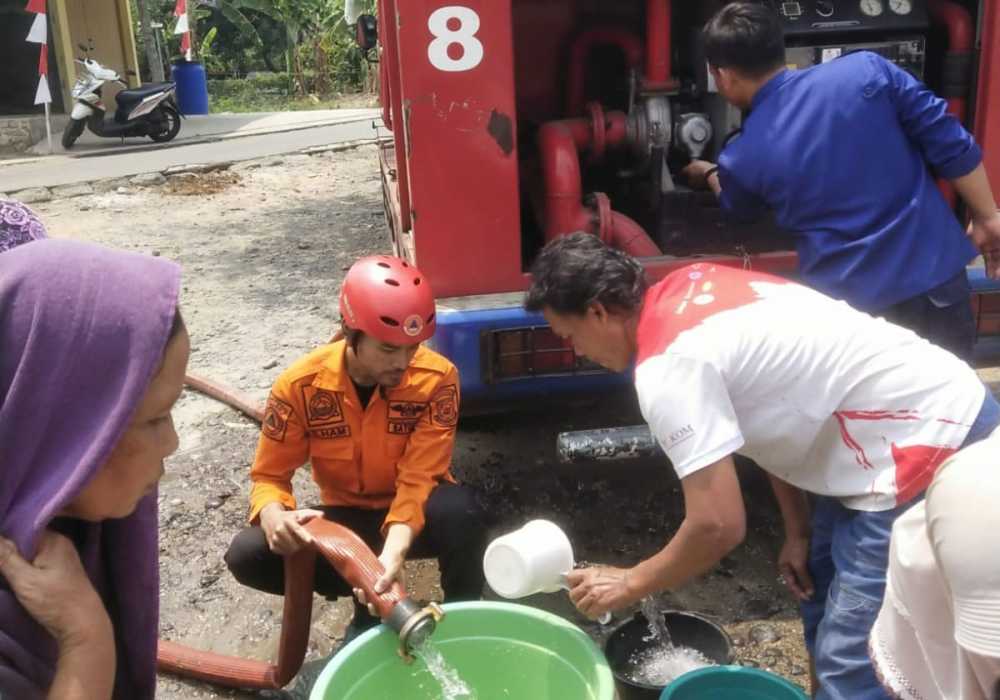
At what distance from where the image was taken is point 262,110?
20844 mm

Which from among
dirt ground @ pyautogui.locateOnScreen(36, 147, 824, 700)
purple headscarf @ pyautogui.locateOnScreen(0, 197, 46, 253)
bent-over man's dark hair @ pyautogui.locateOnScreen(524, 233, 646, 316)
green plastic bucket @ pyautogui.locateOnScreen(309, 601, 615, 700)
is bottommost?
dirt ground @ pyautogui.locateOnScreen(36, 147, 824, 700)

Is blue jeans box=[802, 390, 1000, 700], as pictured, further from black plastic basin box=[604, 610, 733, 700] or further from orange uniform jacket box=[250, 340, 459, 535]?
orange uniform jacket box=[250, 340, 459, 535]


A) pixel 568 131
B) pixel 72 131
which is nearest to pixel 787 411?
pixel 568 131

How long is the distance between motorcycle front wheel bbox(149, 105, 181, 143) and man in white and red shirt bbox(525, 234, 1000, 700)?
1277cm

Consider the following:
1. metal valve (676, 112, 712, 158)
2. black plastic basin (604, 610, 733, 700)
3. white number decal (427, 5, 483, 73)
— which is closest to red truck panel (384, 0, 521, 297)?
white number decal (427, 5, 483, 73)

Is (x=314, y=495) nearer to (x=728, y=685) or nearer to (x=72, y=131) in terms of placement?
(x=728, y=685)

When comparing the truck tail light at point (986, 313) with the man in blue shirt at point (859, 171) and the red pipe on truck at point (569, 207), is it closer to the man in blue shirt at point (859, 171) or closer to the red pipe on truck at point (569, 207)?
the man in blue shirt at point (859, 171)

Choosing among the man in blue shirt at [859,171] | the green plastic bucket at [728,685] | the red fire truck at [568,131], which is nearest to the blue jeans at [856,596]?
the green plastic bucket at [728,685]

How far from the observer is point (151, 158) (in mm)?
12008

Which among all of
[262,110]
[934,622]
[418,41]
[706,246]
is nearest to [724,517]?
[934,622]

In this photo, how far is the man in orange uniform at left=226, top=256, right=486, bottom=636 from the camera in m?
2.47

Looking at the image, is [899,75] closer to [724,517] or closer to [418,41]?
[418,41]

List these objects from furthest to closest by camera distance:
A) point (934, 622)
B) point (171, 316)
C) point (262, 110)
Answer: point (262, 110), point (171, 316), point (934, 622)

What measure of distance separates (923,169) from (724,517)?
1.44 meters
